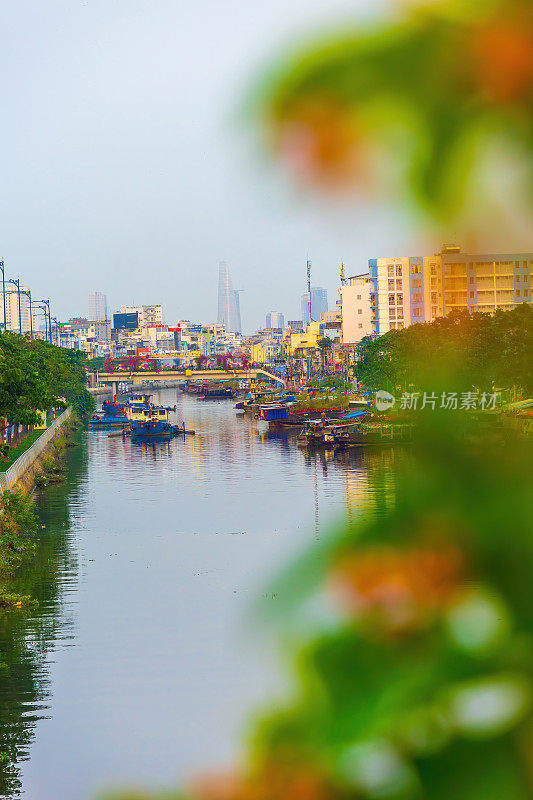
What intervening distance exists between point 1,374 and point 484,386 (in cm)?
2127

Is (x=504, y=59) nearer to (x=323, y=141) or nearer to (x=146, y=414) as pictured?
(x=323, y=141)

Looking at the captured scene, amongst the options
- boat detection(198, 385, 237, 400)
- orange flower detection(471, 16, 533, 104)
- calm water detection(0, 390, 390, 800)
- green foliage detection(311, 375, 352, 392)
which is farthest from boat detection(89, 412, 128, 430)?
orange flower detection(471, 16, 533, 104)

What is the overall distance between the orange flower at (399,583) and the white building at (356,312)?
85.6 metres

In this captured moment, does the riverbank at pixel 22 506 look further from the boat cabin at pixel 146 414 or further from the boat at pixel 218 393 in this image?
the boat at pixel 218 393

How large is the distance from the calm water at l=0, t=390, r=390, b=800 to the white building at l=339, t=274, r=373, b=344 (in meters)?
56.4

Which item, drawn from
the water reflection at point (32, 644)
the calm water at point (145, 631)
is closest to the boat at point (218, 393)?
the calm water at point (145, 631)

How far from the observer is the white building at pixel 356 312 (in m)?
87.6

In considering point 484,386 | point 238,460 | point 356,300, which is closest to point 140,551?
point 238,460

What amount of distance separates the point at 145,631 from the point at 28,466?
1719cm

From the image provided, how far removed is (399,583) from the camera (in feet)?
2.78

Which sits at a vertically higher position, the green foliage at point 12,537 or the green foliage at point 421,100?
the green foliage at point 421,100

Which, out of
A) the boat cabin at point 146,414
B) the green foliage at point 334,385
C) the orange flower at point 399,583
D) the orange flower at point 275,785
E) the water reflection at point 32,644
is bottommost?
the water reflection at point 32,644

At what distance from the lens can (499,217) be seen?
0.84 metres

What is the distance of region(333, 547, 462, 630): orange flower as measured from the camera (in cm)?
84
